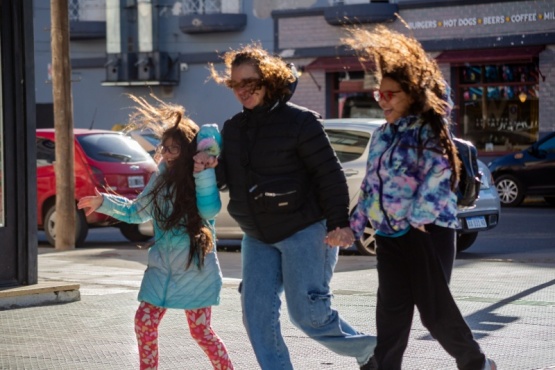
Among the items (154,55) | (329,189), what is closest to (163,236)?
(329,189)

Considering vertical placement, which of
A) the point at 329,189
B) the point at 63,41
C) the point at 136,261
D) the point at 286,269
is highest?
the point at 63,41

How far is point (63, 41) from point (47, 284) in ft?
18.9

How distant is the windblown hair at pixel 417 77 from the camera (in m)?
5.61

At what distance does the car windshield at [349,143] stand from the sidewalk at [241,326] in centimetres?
185

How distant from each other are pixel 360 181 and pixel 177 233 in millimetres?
7620

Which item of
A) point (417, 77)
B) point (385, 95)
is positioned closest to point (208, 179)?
point (385, 95)

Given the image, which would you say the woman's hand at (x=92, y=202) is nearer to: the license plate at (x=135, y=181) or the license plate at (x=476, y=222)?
the license plate at (x=476, y=222)

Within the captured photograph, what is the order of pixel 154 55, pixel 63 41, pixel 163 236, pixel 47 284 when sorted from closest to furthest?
1. pixel 163 236
2. pixel 47 284
3. pixel 63 41
4. pixel 154 55

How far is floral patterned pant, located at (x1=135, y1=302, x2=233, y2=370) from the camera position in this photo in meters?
5.94

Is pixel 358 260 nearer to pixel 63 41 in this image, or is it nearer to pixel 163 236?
pixel 63 41

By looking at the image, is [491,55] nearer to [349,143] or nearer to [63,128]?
[349,143]

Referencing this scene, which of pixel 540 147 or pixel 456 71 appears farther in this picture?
pixel 456 71

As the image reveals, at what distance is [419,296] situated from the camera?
569 cm

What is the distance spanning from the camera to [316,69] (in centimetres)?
3198
